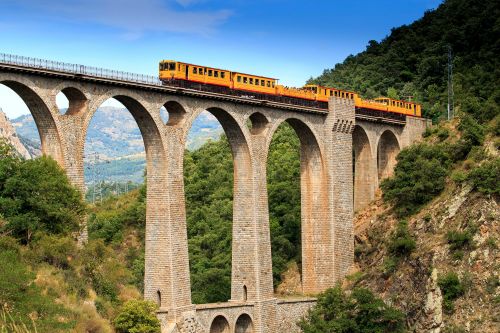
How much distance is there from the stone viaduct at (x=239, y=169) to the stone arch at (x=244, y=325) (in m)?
0.07

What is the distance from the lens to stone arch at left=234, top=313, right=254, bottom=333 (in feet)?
213

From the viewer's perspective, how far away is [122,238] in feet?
311

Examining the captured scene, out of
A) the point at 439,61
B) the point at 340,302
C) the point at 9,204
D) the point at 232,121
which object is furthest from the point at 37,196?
the point at 439,61

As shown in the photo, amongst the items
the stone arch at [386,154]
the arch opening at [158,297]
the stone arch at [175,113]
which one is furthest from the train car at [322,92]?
the arch opening at [158,297]

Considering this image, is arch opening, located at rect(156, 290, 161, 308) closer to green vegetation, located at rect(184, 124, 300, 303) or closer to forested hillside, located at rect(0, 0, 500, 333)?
forested hillside, located at rect(0, 0, 500, 333)

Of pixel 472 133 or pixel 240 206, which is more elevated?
pixel 472 133

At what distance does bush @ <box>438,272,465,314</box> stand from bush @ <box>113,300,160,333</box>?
21667 mm

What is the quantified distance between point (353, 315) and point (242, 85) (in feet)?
56.6

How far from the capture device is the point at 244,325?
214 ft

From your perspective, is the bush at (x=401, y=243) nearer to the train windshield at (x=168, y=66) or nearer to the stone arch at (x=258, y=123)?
the stone arch at (x=258, y=123)

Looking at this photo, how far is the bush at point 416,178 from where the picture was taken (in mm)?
75375

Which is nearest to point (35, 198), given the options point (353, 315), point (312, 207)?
point (353, 315)

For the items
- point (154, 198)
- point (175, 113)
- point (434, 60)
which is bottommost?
point (154, 198)

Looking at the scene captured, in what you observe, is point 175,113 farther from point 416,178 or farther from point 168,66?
point 416,178
